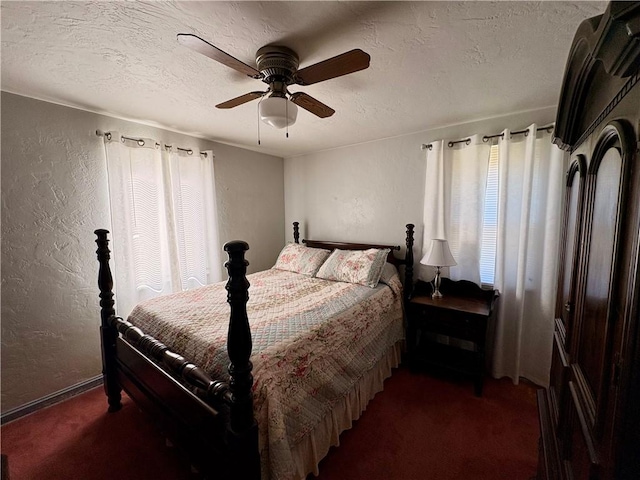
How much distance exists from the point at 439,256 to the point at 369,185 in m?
1.17

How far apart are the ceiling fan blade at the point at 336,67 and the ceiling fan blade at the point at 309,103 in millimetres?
99

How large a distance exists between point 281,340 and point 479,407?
1.69m

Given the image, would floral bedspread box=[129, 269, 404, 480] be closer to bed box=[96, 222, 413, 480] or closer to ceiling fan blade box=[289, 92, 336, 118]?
bed box=[96, 222, 413, 480]

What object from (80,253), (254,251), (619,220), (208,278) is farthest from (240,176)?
(619,220)

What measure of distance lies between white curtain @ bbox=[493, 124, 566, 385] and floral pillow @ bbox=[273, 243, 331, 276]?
1714mm

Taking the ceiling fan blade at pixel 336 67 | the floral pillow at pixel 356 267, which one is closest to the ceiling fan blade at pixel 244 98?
the ceiling fan blade at pixel 336 67

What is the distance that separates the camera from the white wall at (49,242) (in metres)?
1.87

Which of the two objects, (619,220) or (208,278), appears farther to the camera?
(208,278)

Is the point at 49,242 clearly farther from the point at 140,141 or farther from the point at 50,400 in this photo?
the point at 50,400

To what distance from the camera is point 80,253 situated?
2.15 metres

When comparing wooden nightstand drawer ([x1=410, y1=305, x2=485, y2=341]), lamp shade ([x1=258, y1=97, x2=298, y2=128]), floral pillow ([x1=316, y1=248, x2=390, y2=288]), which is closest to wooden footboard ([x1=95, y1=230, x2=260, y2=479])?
lamp shade ([x1=258, y1=97, x2=298, y2=128])

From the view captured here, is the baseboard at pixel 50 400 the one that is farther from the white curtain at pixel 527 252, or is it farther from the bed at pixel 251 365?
the white curtain at pixel 527 252

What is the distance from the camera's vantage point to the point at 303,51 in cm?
139

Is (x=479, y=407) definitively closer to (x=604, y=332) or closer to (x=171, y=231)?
(x=604, y=332)
